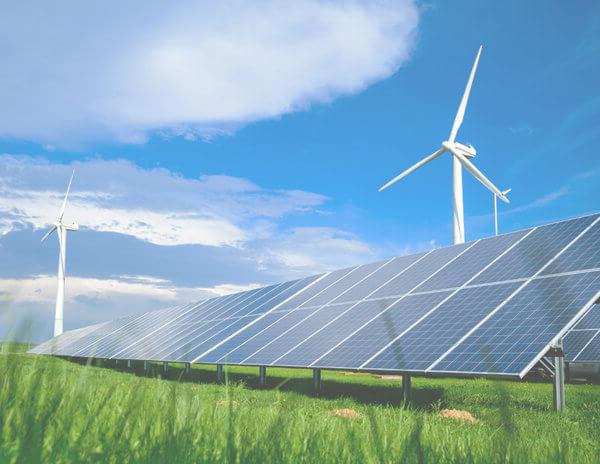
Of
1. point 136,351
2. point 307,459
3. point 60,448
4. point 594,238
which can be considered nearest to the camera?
point 60,448

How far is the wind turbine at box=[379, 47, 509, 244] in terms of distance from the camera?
28.6 metres

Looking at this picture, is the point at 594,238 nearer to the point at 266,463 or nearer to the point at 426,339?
the point at 426,339

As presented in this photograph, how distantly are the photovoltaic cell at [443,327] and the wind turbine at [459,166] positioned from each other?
15.1 metres

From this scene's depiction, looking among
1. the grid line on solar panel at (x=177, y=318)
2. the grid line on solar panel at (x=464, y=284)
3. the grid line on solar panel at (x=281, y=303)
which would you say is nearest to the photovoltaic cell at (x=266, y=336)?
the grid line on solar panel at (x=281, y=303)

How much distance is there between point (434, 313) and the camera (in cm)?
1334

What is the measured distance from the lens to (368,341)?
1328cm

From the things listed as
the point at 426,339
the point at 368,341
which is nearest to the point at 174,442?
the point at 426,339

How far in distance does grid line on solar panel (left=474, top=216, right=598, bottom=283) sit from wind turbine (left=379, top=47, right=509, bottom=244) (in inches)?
505

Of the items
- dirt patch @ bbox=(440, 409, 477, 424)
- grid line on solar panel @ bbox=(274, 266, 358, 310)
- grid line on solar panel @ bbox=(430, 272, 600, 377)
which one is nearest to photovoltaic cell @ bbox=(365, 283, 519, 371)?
grid line on solar panel @ bbox=(430, 272, 600, 377)

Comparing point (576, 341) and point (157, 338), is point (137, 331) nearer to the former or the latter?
point (157, 338)

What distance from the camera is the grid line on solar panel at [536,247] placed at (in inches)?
529

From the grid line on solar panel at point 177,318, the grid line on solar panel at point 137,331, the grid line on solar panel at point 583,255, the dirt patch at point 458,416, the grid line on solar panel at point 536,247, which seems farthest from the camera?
the grid line on solar panel at point 137,331

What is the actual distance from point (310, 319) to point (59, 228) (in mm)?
42459

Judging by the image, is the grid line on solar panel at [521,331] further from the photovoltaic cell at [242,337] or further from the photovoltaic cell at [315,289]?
the photovoltaic cell at [315,289]
